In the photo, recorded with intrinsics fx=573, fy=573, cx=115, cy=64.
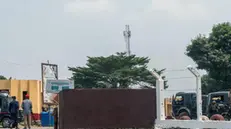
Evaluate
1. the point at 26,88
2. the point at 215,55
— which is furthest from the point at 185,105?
the point at 26,88

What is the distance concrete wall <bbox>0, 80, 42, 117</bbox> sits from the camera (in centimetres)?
4928

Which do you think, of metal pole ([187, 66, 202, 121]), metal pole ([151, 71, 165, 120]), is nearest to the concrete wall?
metal pole ([151, 71, 165, 120])

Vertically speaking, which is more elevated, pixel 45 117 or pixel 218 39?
pixel 218 39

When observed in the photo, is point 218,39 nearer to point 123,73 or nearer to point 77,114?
point 123,73

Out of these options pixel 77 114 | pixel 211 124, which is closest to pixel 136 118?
pixel 77 114

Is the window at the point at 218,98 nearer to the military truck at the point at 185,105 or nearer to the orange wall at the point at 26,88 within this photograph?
the military truck at the point at 185,105

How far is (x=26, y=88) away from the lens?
165 ft

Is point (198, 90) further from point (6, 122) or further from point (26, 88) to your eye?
point (26, 88)

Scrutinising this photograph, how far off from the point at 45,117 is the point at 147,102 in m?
13.3

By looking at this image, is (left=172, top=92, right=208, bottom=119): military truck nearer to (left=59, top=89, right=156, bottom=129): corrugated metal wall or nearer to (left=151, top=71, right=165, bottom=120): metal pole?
(left=59, top=89, right=156, bottom=129): corrugated metal wall

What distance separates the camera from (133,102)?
74.6 ft

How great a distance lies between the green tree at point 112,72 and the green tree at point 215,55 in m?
9.04

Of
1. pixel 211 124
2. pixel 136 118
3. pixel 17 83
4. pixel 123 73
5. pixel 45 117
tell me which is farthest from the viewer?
pixel 123 73

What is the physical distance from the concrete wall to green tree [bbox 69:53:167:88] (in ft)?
36.9
